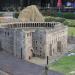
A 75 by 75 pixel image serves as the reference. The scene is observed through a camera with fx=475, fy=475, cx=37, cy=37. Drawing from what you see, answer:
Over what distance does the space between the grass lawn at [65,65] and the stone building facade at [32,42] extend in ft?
8.95

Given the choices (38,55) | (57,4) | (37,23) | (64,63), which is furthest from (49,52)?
(57,4)

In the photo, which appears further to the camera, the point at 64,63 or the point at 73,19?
the point at 73,19

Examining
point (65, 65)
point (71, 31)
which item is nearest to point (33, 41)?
point (65, 65)

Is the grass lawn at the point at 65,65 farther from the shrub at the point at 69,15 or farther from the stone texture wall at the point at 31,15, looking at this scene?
the shrub at the point at 69,15

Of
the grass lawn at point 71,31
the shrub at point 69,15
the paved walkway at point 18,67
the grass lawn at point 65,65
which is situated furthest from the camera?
the shrub at point 69,15

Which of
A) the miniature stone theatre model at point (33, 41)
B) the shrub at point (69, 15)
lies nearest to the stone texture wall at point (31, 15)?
the miniature stone theatre model at point (33, 41)

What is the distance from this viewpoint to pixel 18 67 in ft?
149

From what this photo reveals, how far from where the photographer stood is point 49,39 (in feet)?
166

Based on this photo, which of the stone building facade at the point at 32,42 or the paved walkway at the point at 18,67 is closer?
the paved walkway at the point at 18,67

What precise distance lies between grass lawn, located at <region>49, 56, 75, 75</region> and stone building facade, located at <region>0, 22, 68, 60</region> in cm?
273

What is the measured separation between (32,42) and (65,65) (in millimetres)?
6714

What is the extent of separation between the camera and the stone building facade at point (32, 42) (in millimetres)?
49375

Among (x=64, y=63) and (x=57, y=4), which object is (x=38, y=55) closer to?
(x=64, y=63)

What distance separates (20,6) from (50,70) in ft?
210
